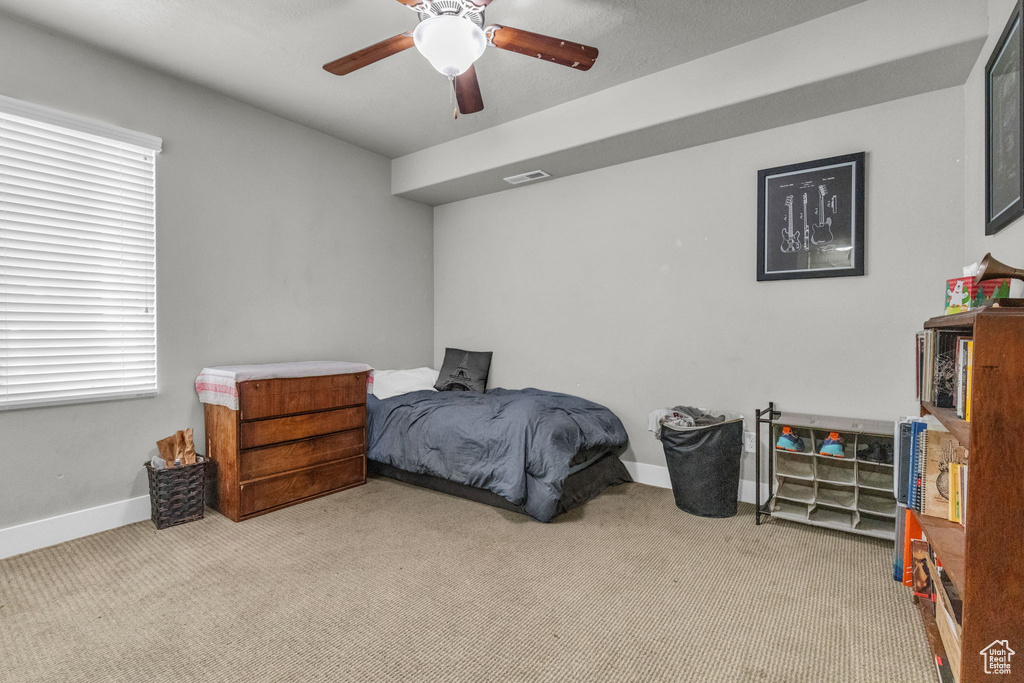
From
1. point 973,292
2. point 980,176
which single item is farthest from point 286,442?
point 980,176

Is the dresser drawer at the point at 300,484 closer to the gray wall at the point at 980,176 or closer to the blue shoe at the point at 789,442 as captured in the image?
the blue shoe at the point at 789,442

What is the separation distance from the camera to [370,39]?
2559 millimetres

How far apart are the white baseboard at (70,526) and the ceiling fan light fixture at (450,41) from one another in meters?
2.85

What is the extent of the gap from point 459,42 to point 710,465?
7.98 ft

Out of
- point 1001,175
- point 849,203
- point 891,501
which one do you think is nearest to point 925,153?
point 849,203

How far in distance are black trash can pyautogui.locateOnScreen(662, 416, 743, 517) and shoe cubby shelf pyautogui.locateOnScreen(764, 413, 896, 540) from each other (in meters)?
0.19

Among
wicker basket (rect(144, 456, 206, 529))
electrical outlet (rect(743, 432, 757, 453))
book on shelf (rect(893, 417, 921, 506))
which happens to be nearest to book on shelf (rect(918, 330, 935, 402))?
book on shelf (rect(893, 417, 921, 506))

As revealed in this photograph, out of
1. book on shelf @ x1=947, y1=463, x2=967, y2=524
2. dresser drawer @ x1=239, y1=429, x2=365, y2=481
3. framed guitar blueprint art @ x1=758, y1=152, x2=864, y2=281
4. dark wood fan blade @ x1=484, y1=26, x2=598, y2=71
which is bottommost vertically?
dresser drawer @ x1=239, y1=429, x2=365, y2=481

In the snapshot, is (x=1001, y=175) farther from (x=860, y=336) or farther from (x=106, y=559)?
(x=106, y=559)

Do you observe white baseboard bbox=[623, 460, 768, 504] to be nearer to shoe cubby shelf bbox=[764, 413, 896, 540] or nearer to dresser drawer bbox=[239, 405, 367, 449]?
shoe cubby shelf bbox=[764, 413, 896, 540]

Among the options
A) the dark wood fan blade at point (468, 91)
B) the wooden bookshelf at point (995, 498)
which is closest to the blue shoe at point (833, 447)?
the wooden bookshelf at point (995, 498)

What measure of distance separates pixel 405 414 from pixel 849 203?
2.97 metres

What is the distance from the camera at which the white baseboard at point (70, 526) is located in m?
2.40

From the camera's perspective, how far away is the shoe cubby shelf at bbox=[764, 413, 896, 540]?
248cm
